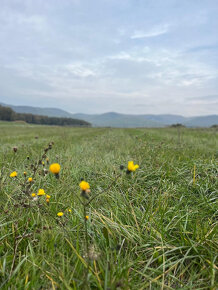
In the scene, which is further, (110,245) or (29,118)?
(29,118)

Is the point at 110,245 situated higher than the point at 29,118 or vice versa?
the point at 29,118

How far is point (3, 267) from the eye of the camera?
1174 mm

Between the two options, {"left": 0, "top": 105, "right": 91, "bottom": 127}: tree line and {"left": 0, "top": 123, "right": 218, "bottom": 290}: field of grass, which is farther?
{"left": 0, "top": 105, "right": 91, "bottom": 127}: tree line

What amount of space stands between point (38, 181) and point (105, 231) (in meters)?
1.69

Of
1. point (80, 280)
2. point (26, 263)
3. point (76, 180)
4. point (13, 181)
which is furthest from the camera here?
point (76, 180)

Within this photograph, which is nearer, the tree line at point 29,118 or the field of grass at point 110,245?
the field of grass at point 110,245

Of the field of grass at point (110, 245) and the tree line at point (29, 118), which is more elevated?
the tree line at point (29, 118)

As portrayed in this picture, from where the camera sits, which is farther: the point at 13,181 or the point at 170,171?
the point at 170,171

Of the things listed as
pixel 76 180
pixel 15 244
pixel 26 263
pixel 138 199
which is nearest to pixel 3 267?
pixel 26 263

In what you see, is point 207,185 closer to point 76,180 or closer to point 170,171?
point 170,171

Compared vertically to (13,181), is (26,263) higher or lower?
lower

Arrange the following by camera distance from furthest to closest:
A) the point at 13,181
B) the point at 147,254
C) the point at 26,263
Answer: the point at 13,181 < the point at 147,254 < the point at 26,263

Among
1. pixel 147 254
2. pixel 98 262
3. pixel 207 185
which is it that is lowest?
pixel 147 254

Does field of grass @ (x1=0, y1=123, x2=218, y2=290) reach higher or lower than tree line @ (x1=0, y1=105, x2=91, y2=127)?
lower
